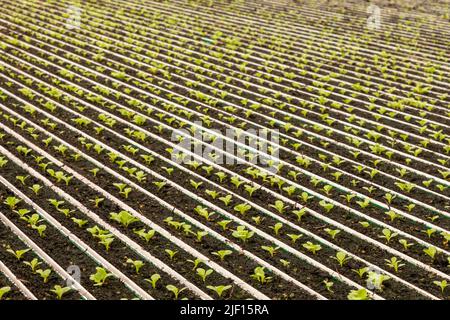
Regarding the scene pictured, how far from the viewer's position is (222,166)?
596cm

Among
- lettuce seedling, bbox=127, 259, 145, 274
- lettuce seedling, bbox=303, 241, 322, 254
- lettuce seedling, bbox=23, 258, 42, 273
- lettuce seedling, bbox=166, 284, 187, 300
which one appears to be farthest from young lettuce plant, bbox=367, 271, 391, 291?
lettuce seedling, bbox=23, 258, 42, 273

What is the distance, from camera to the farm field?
4.27 metres

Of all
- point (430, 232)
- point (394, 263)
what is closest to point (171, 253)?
point (394, 263)

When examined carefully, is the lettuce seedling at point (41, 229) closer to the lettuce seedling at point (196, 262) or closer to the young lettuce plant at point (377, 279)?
the lettuce seedling at point (196, 262)

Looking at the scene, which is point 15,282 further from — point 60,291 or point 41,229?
point 41,229

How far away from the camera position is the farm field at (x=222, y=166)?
4.27 metres

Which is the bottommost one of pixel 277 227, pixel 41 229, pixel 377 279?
pixel 377 279

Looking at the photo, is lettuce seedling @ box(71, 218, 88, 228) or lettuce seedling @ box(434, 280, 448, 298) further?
lettuce seedling @ box(71, 218, 88, 228)

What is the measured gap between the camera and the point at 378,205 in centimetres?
525

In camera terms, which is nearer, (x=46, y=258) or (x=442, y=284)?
(x=442, y=284)

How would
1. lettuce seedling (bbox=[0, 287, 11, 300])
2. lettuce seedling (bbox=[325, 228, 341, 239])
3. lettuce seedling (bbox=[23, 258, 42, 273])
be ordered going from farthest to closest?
lettuce seedling (bbox=[325, 228, 341, 239]) < lettuce seedling (bbox=[23, 258, 42, 273]) < lettuce seedling (bbox=[0, 287, 11, 300])

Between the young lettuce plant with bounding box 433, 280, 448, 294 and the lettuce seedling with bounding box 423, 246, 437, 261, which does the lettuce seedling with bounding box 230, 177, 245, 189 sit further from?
the young lettuce plant with bounding box 433, 280, 448, 294

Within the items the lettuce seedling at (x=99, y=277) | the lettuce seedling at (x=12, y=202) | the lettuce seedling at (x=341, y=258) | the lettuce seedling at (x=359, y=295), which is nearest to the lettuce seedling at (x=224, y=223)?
the lettuce seedling at (x=341, y=258)

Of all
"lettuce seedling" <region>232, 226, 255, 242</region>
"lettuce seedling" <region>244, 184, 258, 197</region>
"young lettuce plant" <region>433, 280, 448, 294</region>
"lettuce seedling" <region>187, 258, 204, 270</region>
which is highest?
"lettuce seedling" <region>244, 184, 258, 197</region>
